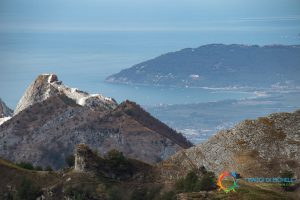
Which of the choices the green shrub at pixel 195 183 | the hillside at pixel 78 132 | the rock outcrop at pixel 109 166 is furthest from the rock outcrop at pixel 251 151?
the hillside at pixel 78 132

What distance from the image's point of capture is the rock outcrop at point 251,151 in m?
44.7

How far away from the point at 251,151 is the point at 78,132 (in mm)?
49407

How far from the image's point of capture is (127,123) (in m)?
91.7

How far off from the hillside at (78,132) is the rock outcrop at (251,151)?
33831 mm

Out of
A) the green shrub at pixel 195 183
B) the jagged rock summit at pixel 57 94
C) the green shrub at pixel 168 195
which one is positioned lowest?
the green shrub at pixel 168 195

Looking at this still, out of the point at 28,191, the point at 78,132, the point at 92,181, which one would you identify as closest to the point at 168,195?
the point at 92,181

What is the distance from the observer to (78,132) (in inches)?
3696

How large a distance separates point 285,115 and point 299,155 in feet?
15.6

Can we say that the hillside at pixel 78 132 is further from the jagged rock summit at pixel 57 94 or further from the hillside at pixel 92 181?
the hillside at pixel 92 181

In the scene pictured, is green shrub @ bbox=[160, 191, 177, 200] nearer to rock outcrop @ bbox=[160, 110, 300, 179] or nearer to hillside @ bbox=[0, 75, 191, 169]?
rock outcrop @ bbox=[160, 110, 300, 179]

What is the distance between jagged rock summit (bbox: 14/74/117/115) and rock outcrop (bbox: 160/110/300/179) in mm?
53830

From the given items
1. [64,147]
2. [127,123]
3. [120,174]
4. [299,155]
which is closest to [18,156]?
[64,147]

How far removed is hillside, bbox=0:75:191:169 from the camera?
8762cm

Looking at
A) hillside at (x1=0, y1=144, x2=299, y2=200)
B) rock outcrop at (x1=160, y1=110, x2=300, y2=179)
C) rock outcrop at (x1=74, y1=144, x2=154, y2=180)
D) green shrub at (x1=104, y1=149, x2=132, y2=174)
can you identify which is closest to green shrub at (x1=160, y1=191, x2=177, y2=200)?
hillside at (x1=0, y1=144, x2=299, y2=200)
